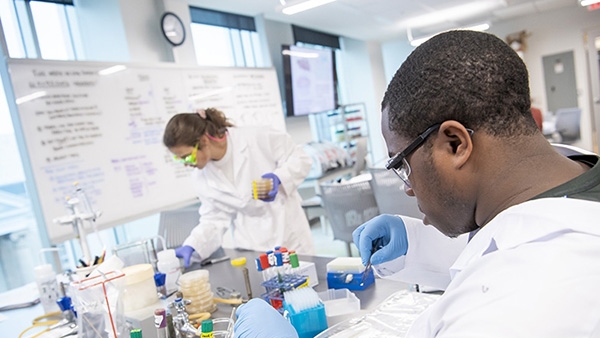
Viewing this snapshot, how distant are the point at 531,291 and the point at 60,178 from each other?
2614mm

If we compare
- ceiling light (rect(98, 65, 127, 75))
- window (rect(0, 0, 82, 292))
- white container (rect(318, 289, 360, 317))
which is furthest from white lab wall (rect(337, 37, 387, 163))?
white container (rect(318, 289, 360, 317))

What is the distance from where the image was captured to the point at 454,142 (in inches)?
26.0

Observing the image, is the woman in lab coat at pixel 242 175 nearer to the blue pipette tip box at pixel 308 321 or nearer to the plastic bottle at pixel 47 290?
the plastic bottle at pixel 47 290

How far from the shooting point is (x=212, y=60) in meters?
4.58

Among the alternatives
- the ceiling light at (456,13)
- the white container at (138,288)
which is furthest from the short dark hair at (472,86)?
the ceiling light at (456,13)

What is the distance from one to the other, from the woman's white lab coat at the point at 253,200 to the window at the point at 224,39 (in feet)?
7.04

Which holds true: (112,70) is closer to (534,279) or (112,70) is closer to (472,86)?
(472,86)

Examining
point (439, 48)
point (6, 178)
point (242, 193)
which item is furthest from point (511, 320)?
point (6, 178)

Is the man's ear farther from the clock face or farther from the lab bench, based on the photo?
the clock face

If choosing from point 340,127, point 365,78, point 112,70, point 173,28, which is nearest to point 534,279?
point 112,70

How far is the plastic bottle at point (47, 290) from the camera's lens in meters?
1.58

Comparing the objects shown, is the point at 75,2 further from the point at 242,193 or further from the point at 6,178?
the point at 242,193

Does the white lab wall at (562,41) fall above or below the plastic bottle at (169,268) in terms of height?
above

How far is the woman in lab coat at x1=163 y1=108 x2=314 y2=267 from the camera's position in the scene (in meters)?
2.06
